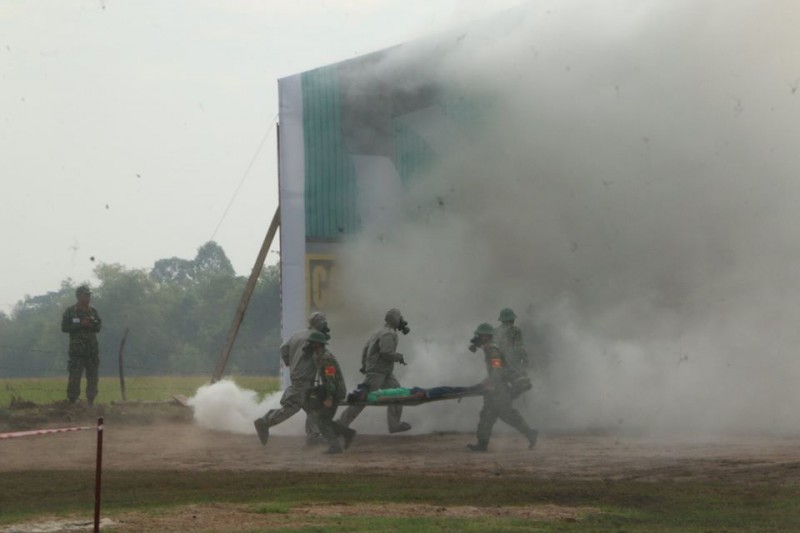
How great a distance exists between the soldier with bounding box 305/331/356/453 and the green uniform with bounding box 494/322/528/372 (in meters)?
2.51

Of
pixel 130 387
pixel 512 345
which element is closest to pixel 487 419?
pixel 512 345

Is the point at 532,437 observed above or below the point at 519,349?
below

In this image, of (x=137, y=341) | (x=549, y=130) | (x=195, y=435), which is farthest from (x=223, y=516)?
(x=137, y=341)

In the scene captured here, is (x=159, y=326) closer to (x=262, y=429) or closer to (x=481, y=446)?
(x=262, y=429)

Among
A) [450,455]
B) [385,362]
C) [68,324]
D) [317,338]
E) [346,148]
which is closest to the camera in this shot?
[450,455]

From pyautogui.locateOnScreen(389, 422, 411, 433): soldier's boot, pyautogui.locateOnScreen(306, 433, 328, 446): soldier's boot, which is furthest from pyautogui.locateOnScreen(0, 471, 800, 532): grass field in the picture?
pyautogui.locateOnScreen(389, 422, 411, 433): soldier's boot

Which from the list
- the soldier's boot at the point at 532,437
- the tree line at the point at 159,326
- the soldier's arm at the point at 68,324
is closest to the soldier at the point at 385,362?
the soldier's boot at the point at 532,437

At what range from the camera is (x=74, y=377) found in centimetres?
2100

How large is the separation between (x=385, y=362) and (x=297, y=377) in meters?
1.49

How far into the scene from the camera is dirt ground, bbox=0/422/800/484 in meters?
13.0

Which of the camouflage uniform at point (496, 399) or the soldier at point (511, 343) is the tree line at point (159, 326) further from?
the camouflage uniform at point (496, 399)

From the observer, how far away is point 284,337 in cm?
1892

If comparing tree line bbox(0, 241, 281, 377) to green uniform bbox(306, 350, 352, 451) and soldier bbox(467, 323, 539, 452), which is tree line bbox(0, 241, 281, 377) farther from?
soldier bbox(467, 323, 539, 452)

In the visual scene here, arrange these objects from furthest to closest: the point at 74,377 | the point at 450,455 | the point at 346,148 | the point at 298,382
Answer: the point at 74,377, the point at 346,148, the point at 298,382, the point at 450,455
